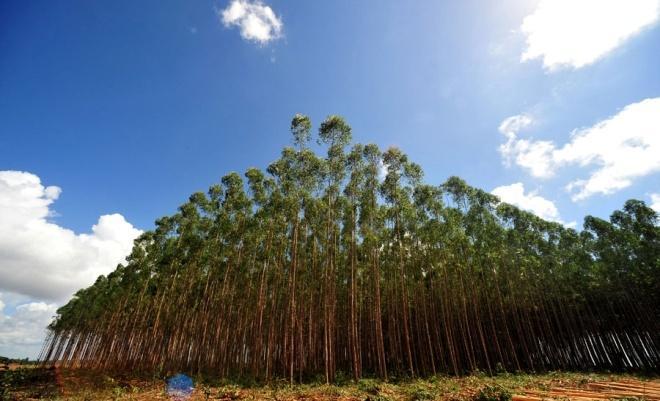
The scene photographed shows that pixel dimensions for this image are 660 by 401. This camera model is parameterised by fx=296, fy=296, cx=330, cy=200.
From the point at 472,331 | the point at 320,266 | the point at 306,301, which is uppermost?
the point at 320,266

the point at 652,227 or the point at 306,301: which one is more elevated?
the point at 652,227

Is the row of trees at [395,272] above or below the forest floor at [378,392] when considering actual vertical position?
above

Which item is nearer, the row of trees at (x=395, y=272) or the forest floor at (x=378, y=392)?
the forest floor at (x=378, y=392)

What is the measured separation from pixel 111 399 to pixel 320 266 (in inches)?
606

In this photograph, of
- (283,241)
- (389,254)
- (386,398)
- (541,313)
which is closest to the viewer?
(386,398)

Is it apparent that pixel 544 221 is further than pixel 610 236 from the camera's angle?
Yes

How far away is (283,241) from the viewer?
22.5 m

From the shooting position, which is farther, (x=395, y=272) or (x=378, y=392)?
(x=395, y=272)

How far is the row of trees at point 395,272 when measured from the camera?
20.4 m

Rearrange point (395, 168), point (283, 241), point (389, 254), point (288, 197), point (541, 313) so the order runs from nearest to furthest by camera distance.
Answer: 1. point (288, 197)
2. point (395, 168)
3. point (283, 241)
4. point (389, 254)
5. point (541, 313)

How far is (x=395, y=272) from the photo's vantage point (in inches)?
946

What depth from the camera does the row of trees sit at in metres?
20.4

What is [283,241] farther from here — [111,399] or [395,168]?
[111,399]

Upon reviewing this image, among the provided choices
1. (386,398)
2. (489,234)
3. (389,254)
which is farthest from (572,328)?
(386,398)
